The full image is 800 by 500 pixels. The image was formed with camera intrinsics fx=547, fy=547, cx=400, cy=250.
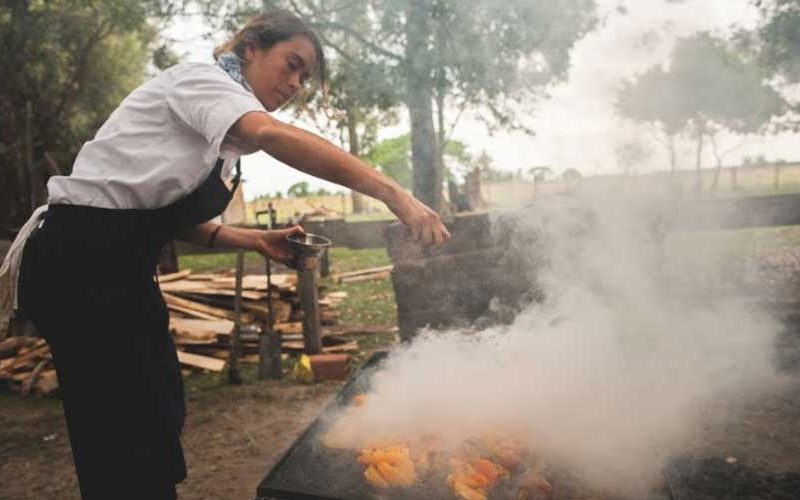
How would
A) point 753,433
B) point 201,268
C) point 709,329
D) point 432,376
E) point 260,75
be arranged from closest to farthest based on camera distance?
point 260,75 → point 432,376 → point 753,433 → point 709,329 → point 201,268

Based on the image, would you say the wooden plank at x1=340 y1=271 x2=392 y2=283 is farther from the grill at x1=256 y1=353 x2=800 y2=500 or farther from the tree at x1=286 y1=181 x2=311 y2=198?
the tree at x1=286 y1=181 x2=311 y2=198

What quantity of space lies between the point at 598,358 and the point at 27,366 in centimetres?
586

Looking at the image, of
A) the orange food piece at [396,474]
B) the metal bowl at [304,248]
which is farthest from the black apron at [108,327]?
the orange food piece at [396,474]

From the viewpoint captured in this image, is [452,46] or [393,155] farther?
[393,155]

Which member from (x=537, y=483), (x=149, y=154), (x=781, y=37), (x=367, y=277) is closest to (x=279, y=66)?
(x=149, y=154)

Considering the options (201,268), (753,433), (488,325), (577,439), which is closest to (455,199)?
(201,268)

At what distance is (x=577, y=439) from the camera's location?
8.55 feet

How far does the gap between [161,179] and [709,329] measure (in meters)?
5.05

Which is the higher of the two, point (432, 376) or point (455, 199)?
point (455, 199)

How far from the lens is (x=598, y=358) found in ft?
12.9

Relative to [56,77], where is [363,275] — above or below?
below

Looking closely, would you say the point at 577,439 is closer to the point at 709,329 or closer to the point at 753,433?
the point at 753,433

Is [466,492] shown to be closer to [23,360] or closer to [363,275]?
[23,360]

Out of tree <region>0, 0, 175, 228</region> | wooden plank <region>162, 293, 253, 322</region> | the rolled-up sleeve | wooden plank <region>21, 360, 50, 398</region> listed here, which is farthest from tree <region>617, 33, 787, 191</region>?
tree <region>0, 0, 175, 228</region>
